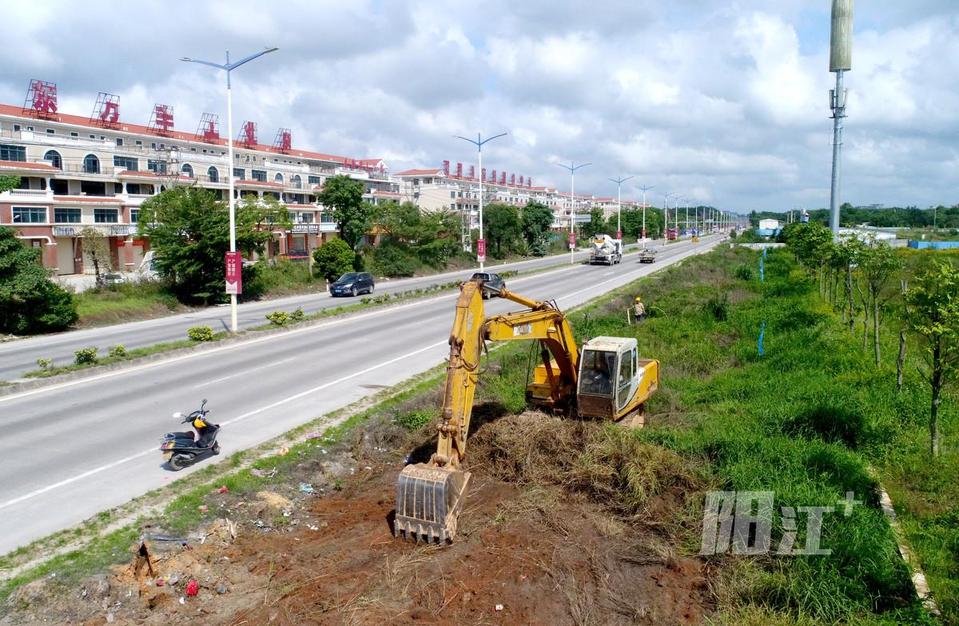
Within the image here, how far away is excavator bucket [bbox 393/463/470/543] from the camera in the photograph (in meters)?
9.34

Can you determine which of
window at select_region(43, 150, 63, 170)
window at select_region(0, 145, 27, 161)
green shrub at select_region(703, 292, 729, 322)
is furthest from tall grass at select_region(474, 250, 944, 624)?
window at select_region(43, 150, 63, 170)

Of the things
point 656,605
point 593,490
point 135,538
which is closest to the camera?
point 656,605

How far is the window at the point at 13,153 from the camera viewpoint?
157 feet

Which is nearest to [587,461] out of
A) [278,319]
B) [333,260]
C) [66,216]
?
[278,319]

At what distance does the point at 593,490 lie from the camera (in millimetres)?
11195

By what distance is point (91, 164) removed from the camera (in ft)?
177

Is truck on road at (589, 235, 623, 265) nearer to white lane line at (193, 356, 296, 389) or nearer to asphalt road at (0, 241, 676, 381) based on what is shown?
asphalt road at (0, 241, 676, 381)

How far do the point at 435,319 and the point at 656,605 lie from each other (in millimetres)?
23803

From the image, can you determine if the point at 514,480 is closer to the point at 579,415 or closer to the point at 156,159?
the point at 579,415

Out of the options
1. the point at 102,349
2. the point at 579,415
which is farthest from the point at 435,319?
the point at 579,415

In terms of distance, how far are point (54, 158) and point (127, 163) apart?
6.37m

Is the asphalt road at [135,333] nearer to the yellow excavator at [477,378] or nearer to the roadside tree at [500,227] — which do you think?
the yellow excavator at [477,378]

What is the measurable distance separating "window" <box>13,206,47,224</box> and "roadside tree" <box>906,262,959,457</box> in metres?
48.4

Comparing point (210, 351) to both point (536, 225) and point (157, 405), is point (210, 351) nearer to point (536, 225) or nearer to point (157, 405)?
point (157, 405)
